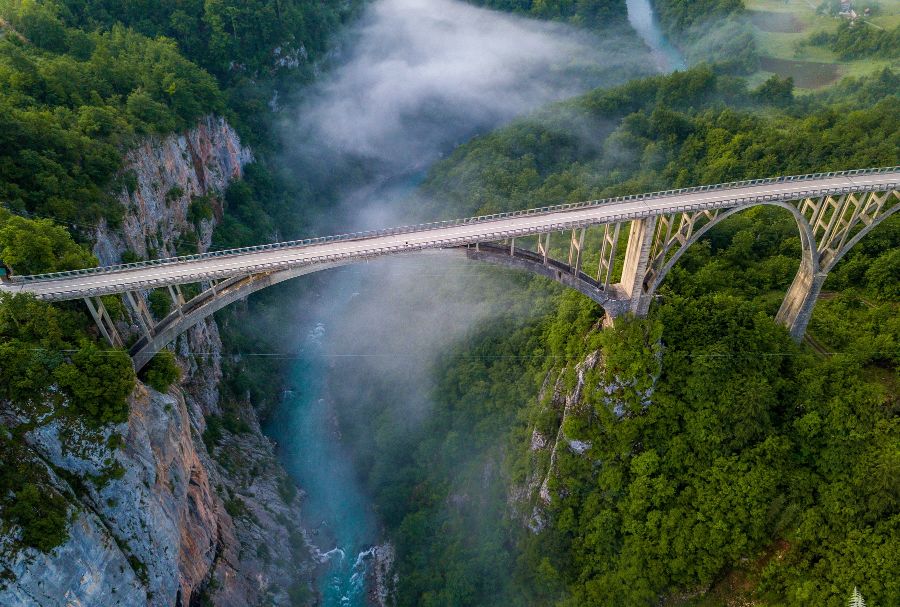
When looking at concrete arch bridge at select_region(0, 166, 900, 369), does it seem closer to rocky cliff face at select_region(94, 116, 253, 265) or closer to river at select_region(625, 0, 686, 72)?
rocky cliff face at select_region(94, 116, 253, 265)

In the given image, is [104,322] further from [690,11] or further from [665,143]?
[690,11]

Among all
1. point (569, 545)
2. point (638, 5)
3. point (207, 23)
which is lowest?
point (569, 545)

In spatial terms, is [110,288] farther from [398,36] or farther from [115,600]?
[398,36]

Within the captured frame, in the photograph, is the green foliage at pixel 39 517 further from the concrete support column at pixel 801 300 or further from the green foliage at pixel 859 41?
the green foliage at pixel 859 41

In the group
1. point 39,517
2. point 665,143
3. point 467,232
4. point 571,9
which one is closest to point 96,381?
point 39,517

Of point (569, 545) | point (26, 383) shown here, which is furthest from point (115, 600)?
point (569, 545)
